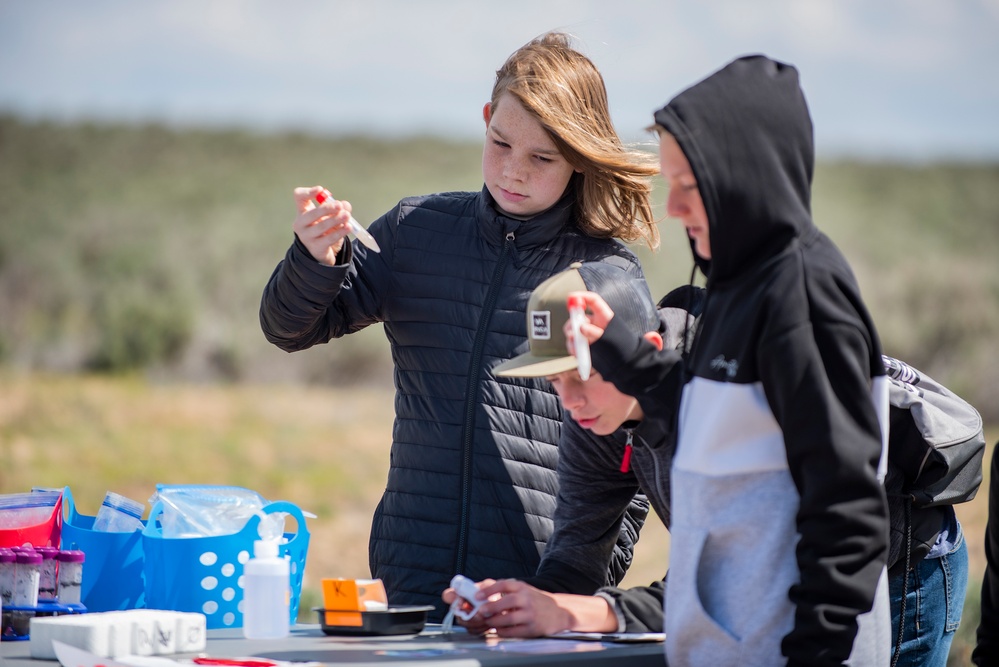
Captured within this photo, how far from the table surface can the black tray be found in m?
0.02

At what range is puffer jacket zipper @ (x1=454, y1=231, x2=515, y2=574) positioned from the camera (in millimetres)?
2801

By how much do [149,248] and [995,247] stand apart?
1704 centimetres

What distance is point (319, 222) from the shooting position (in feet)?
8.88

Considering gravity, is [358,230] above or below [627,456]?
above

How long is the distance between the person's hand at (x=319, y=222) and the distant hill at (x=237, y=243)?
13.2m

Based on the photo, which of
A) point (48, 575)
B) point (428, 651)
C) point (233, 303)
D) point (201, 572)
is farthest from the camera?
point (233, 303)

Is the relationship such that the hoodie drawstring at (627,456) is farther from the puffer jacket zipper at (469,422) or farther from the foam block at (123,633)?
the foam block at (123,633)

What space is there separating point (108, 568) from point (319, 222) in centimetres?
91

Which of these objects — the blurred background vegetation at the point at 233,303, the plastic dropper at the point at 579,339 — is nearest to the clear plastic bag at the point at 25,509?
the plastic dropper at the point at 579,339

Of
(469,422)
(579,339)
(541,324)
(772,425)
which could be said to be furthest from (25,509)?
(772,425)

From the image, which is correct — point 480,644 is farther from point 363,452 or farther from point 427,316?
point 363,452

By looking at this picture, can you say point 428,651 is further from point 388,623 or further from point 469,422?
point 469,422

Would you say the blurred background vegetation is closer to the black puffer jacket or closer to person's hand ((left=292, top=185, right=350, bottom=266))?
the black puffer jacket

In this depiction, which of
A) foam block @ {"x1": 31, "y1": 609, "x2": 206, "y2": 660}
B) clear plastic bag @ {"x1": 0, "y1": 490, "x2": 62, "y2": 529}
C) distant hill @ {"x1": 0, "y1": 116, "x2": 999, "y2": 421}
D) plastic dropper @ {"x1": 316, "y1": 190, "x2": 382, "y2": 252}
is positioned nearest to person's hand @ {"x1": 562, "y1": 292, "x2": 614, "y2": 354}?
plastic dropper @ {"x1": 316, "y1": 190, "x2": 382, "y2": 252}
